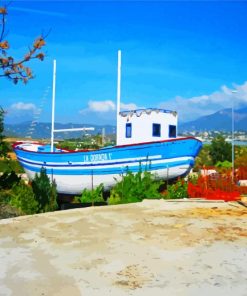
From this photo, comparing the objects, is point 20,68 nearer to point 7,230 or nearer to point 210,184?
point 7,230

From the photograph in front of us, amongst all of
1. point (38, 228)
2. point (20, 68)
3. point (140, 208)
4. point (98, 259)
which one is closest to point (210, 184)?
point (140, 208)

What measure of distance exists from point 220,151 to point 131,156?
1950cm

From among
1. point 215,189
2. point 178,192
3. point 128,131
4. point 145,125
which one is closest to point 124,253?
point 178,192

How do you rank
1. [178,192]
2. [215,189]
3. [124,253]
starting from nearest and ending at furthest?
[124,253], [178,192], [215,189]

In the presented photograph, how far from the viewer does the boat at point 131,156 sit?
1587 centimetres

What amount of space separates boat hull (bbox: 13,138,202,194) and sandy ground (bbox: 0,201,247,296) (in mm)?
6232

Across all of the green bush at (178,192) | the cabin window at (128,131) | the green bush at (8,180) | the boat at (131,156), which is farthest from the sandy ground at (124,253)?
the cabin window at (128,131)

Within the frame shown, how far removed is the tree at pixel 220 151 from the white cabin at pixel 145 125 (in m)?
16.4

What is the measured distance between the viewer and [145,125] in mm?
17562

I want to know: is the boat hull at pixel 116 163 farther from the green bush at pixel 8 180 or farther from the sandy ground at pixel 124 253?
the sandy ground at pixel 124 253

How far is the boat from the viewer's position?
1587cm

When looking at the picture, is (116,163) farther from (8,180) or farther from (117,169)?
(8,180)

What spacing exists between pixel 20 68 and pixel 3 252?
8.55 ft

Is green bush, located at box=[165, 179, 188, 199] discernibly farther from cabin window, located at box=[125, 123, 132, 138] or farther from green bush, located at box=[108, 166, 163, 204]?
cabin window, located at box=[125, 123, 132, 138]
